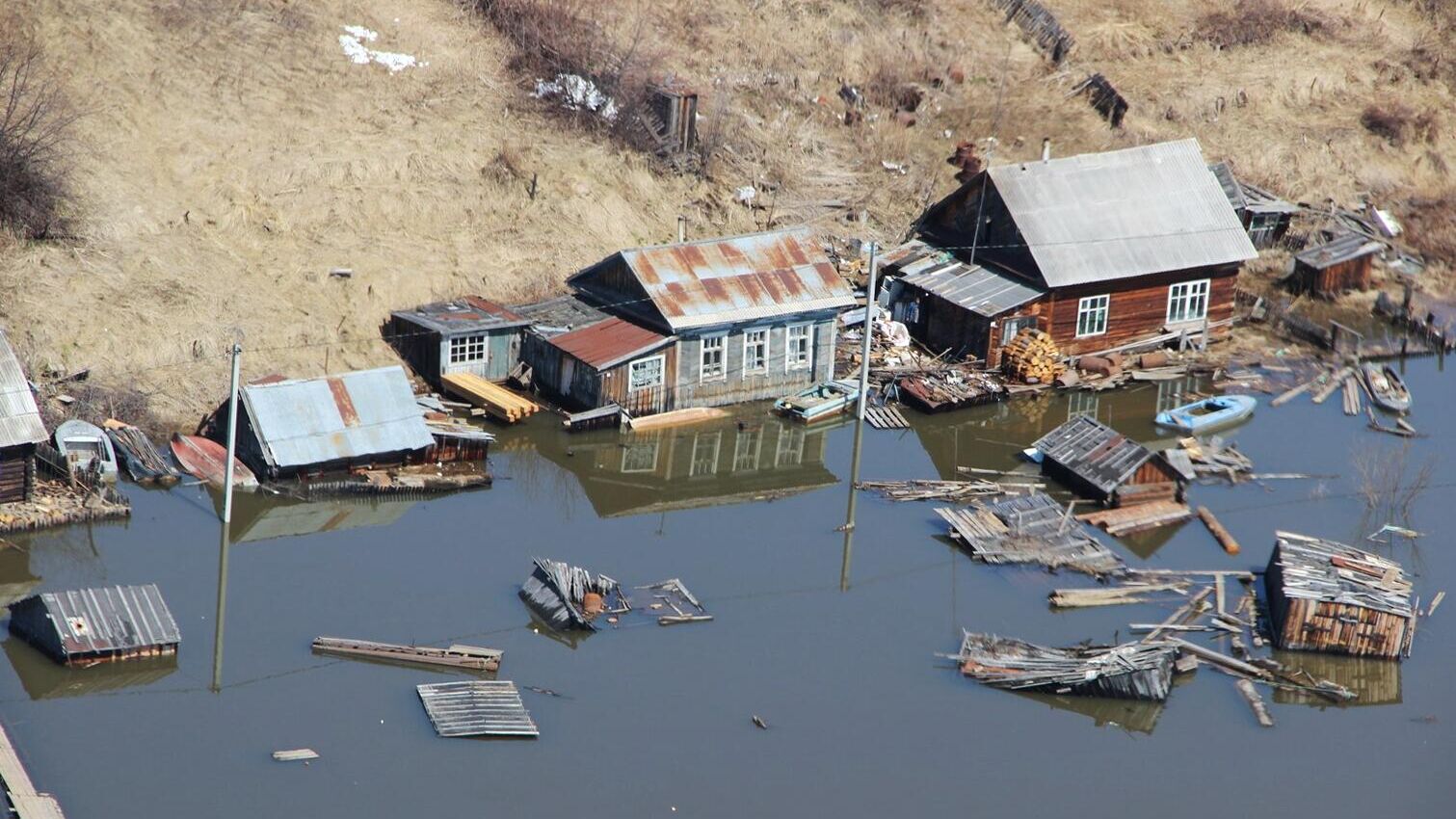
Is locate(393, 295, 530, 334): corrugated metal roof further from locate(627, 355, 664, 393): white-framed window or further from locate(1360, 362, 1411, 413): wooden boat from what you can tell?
locate(1360, 362, 1411, 413): wooden boat

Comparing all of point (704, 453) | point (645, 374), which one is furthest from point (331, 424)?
point (704, 453)

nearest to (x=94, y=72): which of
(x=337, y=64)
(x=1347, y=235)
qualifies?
(x=337, y=64)

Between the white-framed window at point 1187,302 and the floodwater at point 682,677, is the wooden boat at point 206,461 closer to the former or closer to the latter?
the floodwater at point 682,677

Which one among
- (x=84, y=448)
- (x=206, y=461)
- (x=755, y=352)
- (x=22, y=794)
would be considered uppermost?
(x=755, y=352)

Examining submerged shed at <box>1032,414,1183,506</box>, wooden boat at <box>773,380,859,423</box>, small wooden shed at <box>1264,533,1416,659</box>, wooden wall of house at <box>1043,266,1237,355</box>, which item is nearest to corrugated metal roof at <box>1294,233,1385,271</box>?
wooden wall of house at <box>1043,266,1237,355</box>

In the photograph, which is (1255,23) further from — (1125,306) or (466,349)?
(466,349)
